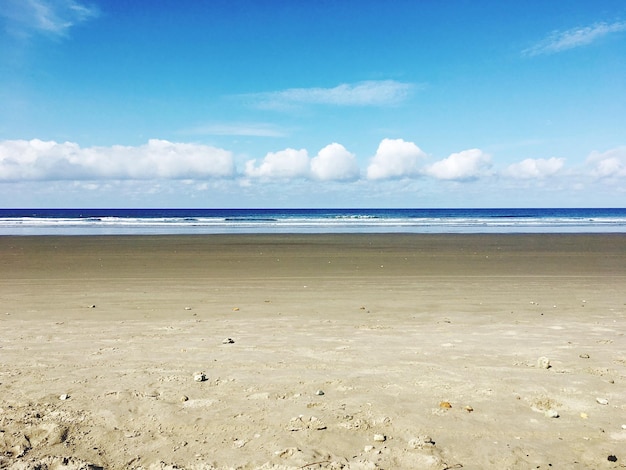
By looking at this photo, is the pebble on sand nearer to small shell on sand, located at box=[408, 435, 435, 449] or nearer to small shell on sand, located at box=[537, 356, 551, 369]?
small shell on sand, located at box=[408, 435, 435, 449]

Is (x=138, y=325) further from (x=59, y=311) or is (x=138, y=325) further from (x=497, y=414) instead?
(x=497, y=414)

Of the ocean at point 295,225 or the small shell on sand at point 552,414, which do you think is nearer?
the small shell on sand at point 552,414

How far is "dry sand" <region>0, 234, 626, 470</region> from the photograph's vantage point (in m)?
3.58

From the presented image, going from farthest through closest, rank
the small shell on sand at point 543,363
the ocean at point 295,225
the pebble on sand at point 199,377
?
the ocean at point 295,225, the small shell on sand at point 543,363, the pebble on sand at point 199,377

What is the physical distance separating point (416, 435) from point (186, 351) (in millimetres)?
3377

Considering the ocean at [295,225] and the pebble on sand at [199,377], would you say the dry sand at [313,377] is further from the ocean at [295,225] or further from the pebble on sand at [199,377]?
the ocean at [295,225]

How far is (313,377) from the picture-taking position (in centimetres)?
504

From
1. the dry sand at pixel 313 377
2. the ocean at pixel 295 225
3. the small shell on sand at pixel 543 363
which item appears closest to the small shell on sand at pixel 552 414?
the dry sand at pixel 313 377

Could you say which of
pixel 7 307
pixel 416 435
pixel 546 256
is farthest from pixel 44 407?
pixel 546 256

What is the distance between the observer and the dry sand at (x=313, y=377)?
141 inches

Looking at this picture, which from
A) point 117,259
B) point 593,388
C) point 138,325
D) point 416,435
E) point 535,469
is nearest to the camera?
point 535,469

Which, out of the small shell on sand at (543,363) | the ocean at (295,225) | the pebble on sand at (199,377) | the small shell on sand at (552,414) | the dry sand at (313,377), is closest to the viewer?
the dry sand at (313,377)

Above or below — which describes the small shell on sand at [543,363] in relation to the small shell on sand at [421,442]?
above

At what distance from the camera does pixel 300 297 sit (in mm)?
10703
